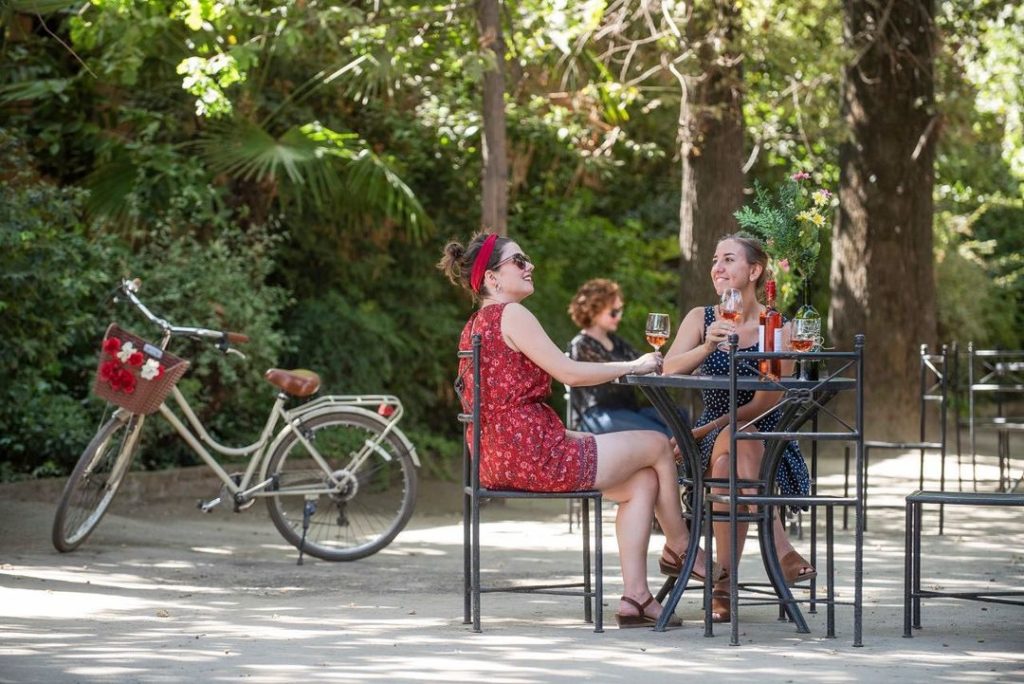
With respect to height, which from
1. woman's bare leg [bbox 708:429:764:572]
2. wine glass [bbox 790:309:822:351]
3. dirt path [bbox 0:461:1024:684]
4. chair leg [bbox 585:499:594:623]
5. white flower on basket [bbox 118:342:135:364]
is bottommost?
dirt path [bbox 0:461:1024:684]

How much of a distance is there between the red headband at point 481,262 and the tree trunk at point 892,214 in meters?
7.67

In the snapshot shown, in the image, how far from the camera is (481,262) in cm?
600

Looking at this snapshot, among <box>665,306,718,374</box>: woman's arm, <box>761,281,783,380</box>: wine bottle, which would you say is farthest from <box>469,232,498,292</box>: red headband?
<box>761,281,783,380</box>: wine bottle

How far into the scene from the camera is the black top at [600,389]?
9016 mm

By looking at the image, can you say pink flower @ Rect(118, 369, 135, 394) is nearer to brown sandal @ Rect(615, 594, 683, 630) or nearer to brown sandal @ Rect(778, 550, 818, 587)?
brown sandal @ Rect(615, 594, 683, 630)

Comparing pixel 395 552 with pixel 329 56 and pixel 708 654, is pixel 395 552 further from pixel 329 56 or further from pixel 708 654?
pixel 329 56

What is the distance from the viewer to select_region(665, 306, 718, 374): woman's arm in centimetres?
611

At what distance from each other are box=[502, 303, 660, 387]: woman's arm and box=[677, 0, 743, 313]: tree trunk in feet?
19.4

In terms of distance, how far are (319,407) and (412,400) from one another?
4.97m

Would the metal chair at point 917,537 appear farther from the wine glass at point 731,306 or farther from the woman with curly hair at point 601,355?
the woman with curly hair at point 601,355

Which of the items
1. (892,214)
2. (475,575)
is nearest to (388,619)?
(475,575)

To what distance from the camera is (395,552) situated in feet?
27.9

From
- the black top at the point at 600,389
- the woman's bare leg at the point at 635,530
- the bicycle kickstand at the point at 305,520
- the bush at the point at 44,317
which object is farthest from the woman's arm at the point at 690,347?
the bush at the point at 44,317

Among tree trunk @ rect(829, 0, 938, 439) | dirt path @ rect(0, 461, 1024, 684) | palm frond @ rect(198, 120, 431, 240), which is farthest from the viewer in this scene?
tree trunk @ rect(829, 0, 938, 439)
